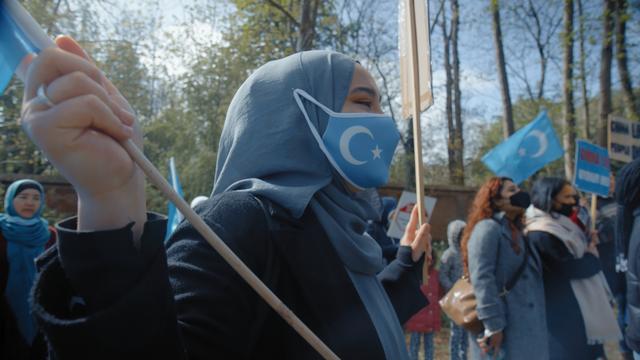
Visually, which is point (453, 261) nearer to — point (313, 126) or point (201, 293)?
point (313, 126)

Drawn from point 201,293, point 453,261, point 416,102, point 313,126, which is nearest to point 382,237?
point 453,261

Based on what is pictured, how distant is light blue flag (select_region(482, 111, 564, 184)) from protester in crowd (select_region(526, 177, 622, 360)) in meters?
1.08

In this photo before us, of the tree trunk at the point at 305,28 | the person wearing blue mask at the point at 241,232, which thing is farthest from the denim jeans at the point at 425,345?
the tree trunk at the point at 305,28

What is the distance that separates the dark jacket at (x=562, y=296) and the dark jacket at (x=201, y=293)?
321 centimetres

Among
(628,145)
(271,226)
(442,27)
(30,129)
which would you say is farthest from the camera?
(442,27)

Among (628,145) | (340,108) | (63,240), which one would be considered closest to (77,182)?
(63,240)

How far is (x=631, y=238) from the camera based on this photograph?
3766mm

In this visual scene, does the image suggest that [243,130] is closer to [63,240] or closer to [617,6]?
[63,240]

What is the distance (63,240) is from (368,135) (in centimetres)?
103

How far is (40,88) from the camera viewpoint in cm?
81

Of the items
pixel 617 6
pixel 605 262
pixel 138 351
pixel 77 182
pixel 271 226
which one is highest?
pixel 617 6

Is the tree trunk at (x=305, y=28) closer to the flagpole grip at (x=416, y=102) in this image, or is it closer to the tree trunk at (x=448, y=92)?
the flagpole grip at (x=416, y=102)

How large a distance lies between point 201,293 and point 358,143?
0.72 m

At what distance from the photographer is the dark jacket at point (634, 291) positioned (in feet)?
11.8
